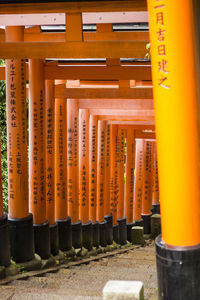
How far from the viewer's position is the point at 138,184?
1842cm

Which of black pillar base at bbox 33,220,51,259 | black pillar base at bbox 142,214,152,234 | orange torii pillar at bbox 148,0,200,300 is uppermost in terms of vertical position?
orange torii pillar at bbox 148,0,200,300

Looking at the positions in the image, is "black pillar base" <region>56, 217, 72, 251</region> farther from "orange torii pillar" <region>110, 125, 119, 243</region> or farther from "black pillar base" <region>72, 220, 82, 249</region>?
"orange torii pillar" <region>110, 125, 119, 243</region>

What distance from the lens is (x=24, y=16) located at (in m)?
5.90

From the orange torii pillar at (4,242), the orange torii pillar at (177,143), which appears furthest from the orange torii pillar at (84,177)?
the orange torii pillar at (177,143)

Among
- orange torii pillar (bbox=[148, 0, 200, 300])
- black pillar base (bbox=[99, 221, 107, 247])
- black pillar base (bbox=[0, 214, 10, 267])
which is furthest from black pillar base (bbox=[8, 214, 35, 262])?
black pillar base (bbox=[99, 221, 107, 247])

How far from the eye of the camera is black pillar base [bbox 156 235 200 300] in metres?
3.45

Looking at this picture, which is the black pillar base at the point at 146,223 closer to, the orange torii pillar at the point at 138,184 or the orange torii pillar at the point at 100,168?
the orange torii pillar at the point at 138,184

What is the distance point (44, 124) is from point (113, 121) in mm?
6544

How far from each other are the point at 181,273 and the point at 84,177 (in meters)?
8.34

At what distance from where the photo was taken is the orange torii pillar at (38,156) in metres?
7.83

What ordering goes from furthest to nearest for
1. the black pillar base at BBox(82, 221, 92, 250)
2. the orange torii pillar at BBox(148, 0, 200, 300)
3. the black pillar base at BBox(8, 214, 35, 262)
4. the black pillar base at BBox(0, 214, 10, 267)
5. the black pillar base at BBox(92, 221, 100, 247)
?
1. the black pillar base at BBox(92, 221, 100, 247)
2. the black pillar base at BBox(82, 221, 92, 250)
3. the black pillar base at BBox(8, 214, 35, 262)
4. the black pillar base at BBox(0, 214, 10, 267)
5. the orange torii pillar at BBox(148, 0, 200, 300)

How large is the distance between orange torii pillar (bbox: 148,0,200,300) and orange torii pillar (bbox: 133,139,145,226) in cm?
1485

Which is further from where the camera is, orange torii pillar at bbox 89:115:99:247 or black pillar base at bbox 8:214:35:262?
orange torii pillar at bbox 89:115:99:247

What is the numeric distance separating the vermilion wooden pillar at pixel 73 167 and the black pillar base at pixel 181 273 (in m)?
7.03
